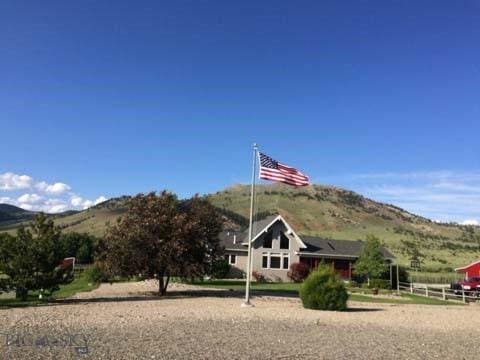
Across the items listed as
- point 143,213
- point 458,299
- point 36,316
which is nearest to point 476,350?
point 36,316

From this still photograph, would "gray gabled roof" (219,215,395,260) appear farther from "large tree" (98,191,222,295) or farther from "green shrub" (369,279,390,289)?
"large tree" (98,191,222,295)

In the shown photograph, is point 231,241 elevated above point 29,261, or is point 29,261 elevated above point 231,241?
point 231,241

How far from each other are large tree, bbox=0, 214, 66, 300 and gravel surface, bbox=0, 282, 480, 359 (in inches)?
105

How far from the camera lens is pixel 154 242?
85.6 ft

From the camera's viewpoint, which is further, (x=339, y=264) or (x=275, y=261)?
(x=339, y=264)

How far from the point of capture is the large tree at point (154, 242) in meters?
26.1

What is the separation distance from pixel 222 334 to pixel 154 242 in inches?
527

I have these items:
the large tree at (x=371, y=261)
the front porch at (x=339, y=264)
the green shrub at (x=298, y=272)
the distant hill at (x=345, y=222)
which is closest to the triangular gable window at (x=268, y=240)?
the green shrub at (x=298, y=272)

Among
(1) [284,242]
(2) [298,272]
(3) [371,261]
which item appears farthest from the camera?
(1) [284,242]

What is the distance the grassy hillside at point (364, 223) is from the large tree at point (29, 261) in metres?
76.3

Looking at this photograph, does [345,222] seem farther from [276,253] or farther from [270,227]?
[270,227]

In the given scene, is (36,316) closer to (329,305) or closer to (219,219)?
(329,305)

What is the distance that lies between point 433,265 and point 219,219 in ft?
218

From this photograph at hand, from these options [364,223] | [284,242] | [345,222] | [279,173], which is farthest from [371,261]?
[364,223]
